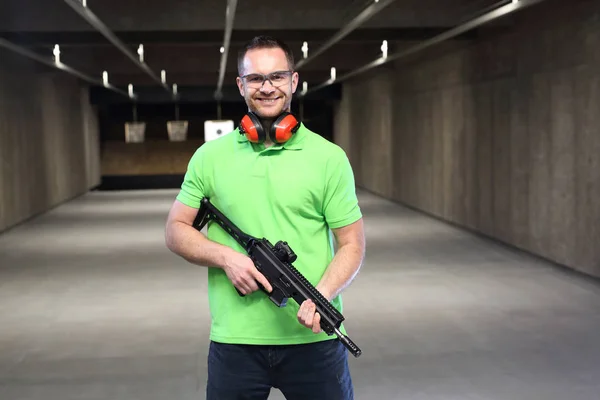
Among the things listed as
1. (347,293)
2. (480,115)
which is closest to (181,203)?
(347,293)

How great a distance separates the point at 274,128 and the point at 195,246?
1.18 ft

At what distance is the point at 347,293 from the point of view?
8.44 m

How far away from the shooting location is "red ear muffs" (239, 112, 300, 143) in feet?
7.69

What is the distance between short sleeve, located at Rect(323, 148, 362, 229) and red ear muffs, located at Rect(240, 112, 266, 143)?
0.19 metres

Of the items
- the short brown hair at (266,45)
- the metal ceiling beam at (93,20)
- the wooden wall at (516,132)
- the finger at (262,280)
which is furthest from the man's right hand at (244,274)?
the wooden wall at (516,132)

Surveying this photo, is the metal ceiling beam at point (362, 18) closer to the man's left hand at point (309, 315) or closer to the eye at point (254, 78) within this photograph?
the eye at point (254, 78)

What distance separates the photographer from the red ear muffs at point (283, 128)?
7.68 ft

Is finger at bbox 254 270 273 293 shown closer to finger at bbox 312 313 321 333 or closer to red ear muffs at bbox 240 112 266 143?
finger at bbox 312 313 321 333

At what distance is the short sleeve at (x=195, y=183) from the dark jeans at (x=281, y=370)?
379 millimetres

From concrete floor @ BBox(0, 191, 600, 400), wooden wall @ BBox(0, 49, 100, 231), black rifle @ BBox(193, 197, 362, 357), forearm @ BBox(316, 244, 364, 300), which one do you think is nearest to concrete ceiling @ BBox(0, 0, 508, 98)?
concrete floor @ BBox(0, 191, 600, 400)

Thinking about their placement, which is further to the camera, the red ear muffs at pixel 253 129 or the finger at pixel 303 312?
the red ear muffs at pixel 253 129

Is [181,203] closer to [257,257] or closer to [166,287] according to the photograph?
[257,257]

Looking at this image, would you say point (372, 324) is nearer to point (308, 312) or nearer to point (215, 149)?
point (215, 149)

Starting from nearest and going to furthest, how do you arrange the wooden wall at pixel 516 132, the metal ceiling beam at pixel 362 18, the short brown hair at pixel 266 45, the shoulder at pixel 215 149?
the short brown hair at pixel 266 45 < the shoulder at pixel 215 149 < the metal ceiling beam at pixel 362 18 < the wooden wall at pixel 516 132
